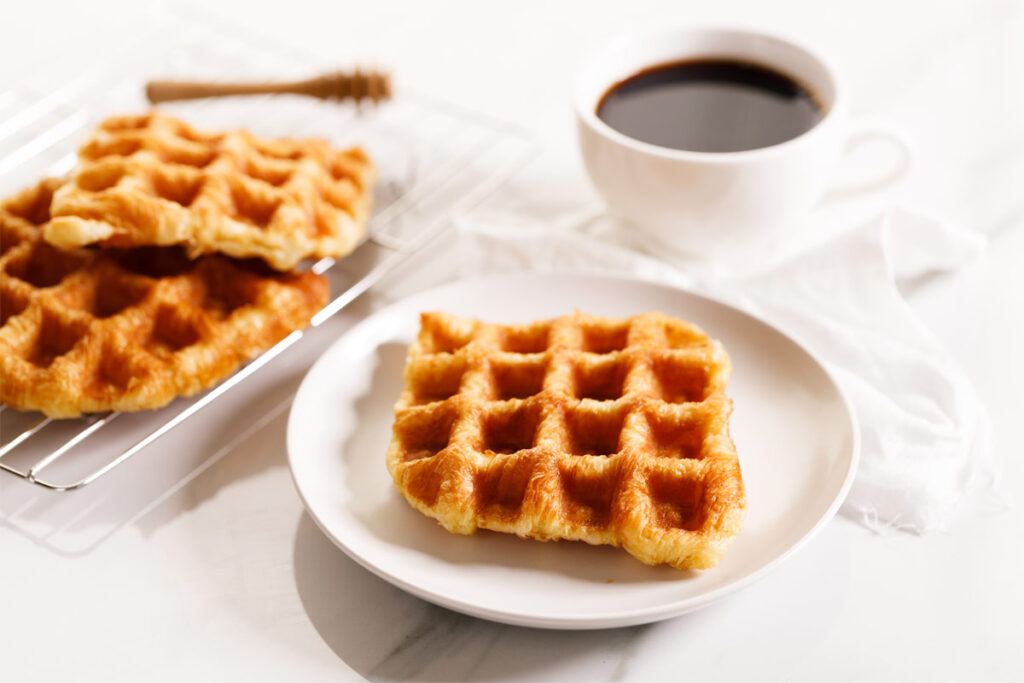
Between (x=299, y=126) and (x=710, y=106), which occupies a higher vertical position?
(x=710, y=106)

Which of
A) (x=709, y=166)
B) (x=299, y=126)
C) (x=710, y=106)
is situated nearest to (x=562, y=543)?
(x=709, y=166)

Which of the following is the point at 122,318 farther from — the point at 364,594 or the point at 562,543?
the point at 562,543

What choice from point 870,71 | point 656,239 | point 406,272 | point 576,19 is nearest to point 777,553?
point 656,239

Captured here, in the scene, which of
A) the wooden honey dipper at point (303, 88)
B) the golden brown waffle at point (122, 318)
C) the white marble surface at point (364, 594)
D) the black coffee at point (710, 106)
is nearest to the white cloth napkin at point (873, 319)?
the white marble surface at point (364, 594)

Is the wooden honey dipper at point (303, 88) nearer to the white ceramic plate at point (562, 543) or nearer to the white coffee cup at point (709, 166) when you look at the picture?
the white coffee cup at point (709, 166)

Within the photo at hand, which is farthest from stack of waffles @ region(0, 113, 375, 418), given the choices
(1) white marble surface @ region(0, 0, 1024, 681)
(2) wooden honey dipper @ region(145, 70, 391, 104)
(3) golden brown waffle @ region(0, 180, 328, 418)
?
(2) wooden honey dipper @ region(145, 70, 391, 104)

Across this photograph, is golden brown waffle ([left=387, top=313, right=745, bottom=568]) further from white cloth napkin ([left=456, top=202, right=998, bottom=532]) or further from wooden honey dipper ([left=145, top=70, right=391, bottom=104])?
wooden honey dipper ([left=145, top=70, right=391, bottom=104])
